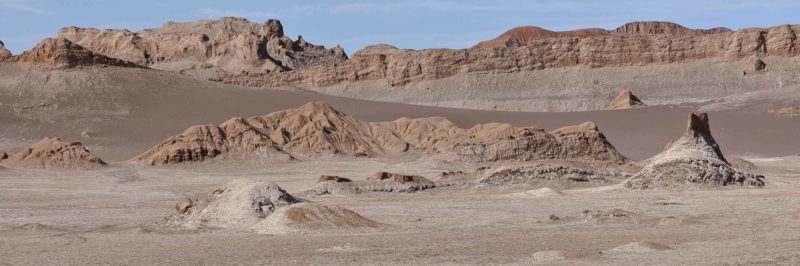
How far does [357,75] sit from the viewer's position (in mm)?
118688

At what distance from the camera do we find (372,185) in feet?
129

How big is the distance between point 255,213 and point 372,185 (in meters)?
13.8

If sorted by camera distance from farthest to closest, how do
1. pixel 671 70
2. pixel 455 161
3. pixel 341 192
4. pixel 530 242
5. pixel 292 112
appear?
pixel 671 70 → pixel 292 112 → pixel 455 161 → pixel 341 192 → pixel 530 242

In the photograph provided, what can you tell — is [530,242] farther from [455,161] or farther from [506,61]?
[506,61]

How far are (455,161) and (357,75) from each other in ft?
188

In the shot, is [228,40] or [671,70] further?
[228,40]

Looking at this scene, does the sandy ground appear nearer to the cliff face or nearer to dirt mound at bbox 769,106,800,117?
dirt mound at bbox 769,106,800,117

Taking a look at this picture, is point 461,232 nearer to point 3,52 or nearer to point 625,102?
point 625,102

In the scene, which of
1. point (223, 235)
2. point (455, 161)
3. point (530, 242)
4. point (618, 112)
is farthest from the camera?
point (618, 112)

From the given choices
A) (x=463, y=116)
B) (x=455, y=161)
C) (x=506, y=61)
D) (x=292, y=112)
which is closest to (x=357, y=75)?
(x=506, y=61)

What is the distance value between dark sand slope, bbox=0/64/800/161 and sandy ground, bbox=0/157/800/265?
38.5m

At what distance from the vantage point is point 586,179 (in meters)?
40.5

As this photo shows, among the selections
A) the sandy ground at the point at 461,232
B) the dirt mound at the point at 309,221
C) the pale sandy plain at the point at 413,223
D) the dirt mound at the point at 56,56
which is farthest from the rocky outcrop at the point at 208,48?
the dirt mound at the point at 309,221

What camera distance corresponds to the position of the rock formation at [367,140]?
61.6 m
